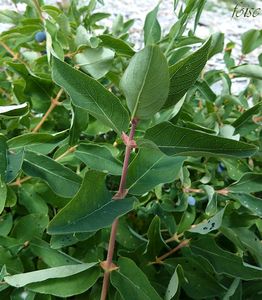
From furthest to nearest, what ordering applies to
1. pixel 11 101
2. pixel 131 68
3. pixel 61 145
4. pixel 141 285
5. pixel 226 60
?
pixel 226 60 → pixel 11 101 → pixel 61 145 → pixel 141 285 → pixel 131 68

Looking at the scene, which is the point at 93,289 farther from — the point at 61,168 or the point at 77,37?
the point at 77,37

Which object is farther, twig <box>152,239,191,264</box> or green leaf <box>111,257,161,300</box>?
twig <box>152,239,191,264</box>

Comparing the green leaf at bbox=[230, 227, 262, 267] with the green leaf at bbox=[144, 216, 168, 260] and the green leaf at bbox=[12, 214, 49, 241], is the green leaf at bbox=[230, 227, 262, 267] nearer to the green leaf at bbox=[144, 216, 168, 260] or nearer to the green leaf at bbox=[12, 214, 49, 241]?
the green leaf at bbox=[144, 216, 168, 260]

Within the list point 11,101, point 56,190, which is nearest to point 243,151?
point 56,190

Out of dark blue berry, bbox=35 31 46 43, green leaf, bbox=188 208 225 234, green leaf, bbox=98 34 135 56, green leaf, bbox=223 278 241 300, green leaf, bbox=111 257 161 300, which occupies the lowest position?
green leaf, bbox=223 278 241 300

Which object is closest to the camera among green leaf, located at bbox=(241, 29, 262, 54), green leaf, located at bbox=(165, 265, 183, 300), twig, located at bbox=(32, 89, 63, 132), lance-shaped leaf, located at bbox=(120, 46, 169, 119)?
lance-shaped leaf, located at bbox=(120, 46, 169, 119)

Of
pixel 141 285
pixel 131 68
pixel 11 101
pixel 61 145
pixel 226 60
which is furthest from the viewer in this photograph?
pixel 226 60

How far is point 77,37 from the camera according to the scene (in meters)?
0.74

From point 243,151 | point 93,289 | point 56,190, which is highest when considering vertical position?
point 243,151

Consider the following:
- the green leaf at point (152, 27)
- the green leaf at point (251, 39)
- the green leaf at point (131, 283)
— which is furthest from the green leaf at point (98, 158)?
the green leaf at point (251, 39)

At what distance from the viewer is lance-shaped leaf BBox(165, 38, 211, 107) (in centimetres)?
45

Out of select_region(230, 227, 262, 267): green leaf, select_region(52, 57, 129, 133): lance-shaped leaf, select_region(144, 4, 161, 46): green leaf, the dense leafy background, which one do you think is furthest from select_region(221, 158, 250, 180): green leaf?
select_region(52, 57, 129, 133): lance-shaped leaf

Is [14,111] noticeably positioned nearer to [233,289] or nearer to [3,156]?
[3,156]

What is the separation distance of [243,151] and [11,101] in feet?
1.60
